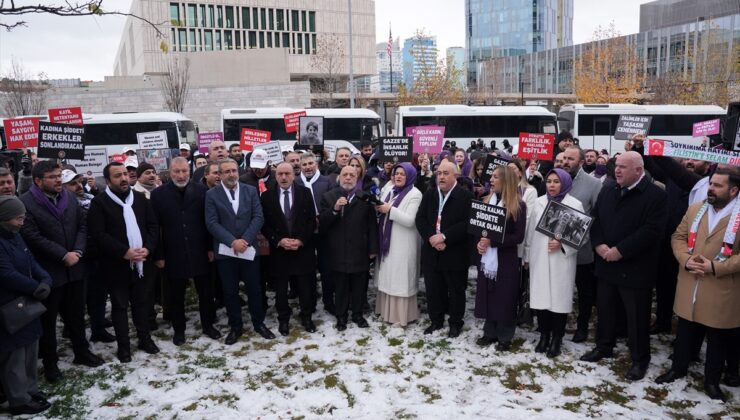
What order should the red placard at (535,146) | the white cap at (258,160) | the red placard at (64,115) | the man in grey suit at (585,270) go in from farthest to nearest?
the red placard at (64,115) → the red placard at (535,146) → the white cap at (258,160) → the man in grey suit at (585,270)

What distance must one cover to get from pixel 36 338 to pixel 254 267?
2313mm

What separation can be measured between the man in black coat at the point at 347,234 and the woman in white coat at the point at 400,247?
18cm

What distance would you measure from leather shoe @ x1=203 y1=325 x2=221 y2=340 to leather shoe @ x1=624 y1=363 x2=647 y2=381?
4516 mm

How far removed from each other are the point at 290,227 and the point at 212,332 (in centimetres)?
158

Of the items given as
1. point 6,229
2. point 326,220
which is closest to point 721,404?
A: point 326,220

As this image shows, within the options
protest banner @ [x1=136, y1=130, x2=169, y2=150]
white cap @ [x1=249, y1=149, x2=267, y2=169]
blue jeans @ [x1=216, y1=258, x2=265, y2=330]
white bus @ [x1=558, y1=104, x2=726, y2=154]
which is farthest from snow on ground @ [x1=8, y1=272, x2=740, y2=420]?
white bus @ [x1=558, y1=104, x2=726, y2=154]

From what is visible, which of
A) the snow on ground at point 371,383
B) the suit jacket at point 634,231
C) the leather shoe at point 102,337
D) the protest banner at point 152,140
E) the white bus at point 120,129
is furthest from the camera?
the white bus at point 120,129

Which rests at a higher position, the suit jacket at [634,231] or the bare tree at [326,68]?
the bare tree at [326,68]

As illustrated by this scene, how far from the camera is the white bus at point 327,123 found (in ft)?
85.6

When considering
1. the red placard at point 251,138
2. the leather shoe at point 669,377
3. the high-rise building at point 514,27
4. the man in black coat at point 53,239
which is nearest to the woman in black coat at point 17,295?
the man in black coat at point 53,239

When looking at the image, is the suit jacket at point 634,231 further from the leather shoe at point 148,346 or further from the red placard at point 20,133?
the red placard at point 20,133

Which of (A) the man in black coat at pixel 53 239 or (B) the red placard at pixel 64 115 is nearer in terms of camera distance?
(A) the man in black coat at pixel 53 239

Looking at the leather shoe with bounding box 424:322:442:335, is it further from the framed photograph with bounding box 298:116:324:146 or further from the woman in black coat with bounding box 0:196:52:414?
the framed photograph with bounding box 298:116:324:146

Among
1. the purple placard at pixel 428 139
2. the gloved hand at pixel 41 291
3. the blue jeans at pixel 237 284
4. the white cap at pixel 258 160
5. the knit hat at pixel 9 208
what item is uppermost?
the purple placard at pixel 428 139
